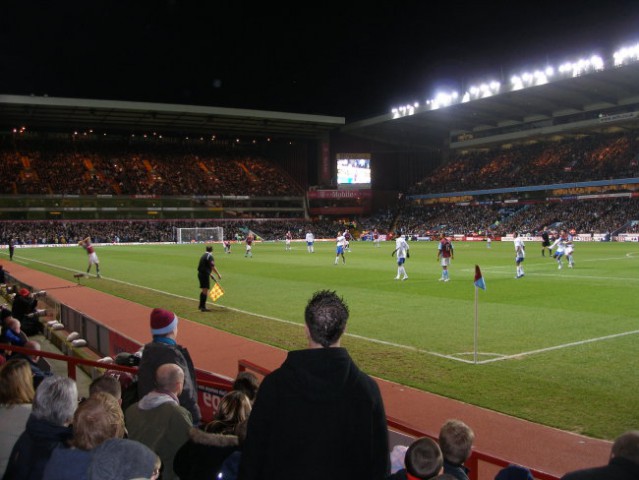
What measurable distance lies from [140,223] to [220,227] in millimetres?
11395

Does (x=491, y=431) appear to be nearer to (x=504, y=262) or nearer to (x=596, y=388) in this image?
(x=596, y=388)

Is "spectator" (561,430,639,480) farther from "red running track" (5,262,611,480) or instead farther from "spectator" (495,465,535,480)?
"red running track" (5,262,611,480)

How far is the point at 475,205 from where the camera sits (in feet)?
277

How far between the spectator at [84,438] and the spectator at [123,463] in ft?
1.33

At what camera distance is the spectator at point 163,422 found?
4.18 m

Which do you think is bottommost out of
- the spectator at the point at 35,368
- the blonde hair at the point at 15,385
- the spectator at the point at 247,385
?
the spectator at the point at 35,368

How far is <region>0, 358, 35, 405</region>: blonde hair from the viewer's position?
4641mm

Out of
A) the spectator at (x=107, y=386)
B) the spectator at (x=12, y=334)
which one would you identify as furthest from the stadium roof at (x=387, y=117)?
the spectator at (x=107, y=386)

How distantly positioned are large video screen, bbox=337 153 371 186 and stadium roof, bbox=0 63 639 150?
3610 millimetres

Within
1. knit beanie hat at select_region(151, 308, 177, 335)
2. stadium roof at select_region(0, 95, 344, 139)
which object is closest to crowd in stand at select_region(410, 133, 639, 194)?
stadium roof at select_region(0, 95, 344, 139)

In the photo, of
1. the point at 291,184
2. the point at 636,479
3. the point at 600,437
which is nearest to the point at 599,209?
the point at 291,184

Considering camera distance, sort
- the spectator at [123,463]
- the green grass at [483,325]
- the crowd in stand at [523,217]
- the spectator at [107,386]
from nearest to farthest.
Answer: the spectator at [123,463]
the spectator at [107,386]
the green grass at [483,325]
the crowd in stand at [523,217]

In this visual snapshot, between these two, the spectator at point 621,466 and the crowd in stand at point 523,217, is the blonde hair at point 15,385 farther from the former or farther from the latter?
the crowd in stand at point 523,217

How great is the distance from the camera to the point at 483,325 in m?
14.2
